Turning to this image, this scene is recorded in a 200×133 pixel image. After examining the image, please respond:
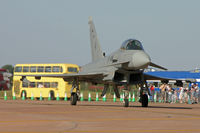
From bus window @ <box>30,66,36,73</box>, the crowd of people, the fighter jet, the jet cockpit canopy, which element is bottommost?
the crowd of people

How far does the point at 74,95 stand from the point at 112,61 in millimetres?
4188

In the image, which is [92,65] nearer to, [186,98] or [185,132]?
[186,98]

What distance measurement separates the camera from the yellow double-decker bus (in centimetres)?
4241

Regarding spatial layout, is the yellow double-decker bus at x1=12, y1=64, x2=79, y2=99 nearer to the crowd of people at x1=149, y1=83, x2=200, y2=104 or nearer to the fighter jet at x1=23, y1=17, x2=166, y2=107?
the crowd of people at x1=149, y1=83, x2=200, y2=104

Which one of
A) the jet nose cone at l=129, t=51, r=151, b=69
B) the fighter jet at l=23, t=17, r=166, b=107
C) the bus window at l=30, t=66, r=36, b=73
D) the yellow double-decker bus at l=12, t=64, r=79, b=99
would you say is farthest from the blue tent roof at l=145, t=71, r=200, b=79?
the jet nose cone at l=129, t=51, r=151, b=69

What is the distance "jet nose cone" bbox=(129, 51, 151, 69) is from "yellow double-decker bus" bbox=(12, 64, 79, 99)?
20.0m

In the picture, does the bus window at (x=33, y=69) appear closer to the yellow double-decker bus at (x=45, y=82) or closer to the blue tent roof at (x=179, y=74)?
the yellow double-decker bus at (x=45, y=82)

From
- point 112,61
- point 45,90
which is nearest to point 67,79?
point 112,61

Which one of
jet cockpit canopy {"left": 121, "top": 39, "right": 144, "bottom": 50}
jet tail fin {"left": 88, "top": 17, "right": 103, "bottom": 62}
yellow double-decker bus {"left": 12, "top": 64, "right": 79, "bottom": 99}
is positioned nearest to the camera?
jet cockpit canopy {"left": 121, "top": 39, "right": 144, "bottom": 50}

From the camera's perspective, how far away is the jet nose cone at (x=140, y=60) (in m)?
22.1

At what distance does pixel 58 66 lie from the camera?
4238 cm

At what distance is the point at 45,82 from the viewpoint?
43.4 metres

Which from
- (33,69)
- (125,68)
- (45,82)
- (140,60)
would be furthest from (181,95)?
(140,60)

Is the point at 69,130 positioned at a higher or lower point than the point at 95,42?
lower
